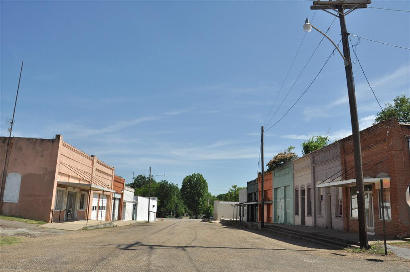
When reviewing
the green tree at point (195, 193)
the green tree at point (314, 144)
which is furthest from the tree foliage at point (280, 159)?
the green tree at point (195, 193)

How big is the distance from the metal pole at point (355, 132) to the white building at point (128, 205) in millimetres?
38181

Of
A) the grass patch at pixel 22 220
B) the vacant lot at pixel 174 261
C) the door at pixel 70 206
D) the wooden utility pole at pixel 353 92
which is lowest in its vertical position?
the vacant lot at pixel 174 261

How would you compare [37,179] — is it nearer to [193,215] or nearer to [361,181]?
[361,181]

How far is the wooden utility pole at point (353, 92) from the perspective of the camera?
14.0 metres

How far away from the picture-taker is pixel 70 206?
29891 millimetres

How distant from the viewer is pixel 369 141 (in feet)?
62.7

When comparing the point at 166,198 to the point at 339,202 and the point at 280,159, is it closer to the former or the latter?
the point at 280,159

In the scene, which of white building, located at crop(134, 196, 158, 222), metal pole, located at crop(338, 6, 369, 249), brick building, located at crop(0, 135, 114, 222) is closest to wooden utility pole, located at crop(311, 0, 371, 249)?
metal pole, located at crop(338, 6, 369, 249)

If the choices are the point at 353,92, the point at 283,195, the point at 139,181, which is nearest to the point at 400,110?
the point at 283,195

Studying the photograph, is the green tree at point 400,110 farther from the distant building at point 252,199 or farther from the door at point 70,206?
the door at point 70,206

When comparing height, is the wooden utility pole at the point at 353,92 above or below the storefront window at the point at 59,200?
above

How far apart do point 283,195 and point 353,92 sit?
73.0 ft

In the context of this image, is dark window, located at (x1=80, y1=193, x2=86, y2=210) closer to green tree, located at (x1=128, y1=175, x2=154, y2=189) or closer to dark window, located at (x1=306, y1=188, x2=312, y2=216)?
dark window, located at (x1=306, y1=188, x2=312, y2=216)

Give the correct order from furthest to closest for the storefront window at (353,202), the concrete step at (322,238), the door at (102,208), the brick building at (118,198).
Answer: the brick building at (118,198) → the door at (102,208) → the storefront window at (353,202) → the concrete step at (322,238)
